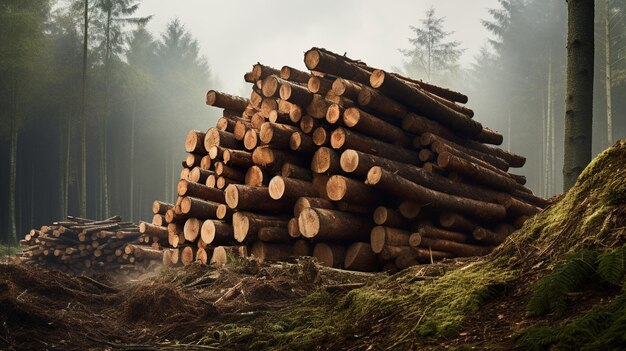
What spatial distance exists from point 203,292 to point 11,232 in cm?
1822

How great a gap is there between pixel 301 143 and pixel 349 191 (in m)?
1.16

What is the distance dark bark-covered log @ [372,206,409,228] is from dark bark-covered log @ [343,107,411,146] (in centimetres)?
123

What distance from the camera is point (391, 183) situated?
687 cm

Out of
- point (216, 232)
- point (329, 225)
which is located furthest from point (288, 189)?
point (216, 232)

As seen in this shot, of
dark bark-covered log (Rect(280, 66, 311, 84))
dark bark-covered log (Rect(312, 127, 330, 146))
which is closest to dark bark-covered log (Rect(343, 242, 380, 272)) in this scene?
dark bark-covered log (Rect(312, 127, 330, 146))

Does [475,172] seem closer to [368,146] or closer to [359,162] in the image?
[368,146]

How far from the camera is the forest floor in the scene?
262 cm

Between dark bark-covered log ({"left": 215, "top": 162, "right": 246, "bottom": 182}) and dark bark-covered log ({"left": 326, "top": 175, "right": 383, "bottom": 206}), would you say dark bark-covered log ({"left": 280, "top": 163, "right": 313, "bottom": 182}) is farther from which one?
dark bark-covered log ({"left": 215, "top": 162, "right": 246, "bottom": 182})

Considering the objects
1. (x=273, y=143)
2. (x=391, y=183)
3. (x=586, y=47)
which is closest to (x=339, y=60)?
(x=273, y=143)

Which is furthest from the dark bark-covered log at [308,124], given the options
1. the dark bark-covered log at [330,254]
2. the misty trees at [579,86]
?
the misty trees at [579,86]

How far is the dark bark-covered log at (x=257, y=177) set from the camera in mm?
7980

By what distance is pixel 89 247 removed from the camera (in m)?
13.1

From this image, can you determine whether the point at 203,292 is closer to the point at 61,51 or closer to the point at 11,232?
the point at 11,232

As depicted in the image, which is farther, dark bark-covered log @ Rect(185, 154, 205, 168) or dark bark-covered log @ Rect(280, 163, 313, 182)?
dark bark-covered log @ Rect(185, 154, 205, 168)
